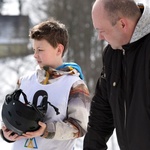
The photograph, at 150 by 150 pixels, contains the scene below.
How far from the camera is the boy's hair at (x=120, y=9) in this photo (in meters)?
1.89

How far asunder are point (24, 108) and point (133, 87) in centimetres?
62

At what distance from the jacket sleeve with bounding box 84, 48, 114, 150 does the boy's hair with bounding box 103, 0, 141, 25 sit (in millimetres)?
423

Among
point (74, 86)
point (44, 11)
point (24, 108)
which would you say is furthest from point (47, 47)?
point (44, 11)

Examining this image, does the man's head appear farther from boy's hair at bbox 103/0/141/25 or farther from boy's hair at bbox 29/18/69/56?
boy's hair at bbox 29/18/69/56

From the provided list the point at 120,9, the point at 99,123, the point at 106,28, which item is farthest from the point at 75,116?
the point at 120,9

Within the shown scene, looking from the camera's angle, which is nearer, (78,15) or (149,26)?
(149,26)

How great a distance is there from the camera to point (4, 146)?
5625 mm

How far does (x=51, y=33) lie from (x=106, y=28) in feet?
1.89

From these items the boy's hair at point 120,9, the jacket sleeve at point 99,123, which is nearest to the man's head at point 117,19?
the boy's hair at point 120,9

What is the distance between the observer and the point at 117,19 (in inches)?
75.4

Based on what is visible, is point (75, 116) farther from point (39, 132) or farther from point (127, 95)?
point (127, 95)

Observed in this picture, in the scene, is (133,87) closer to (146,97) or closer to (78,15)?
(146,97)

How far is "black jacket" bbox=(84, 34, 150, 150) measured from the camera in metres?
1.86

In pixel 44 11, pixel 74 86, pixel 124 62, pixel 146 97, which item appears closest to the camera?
pixel 146 97
